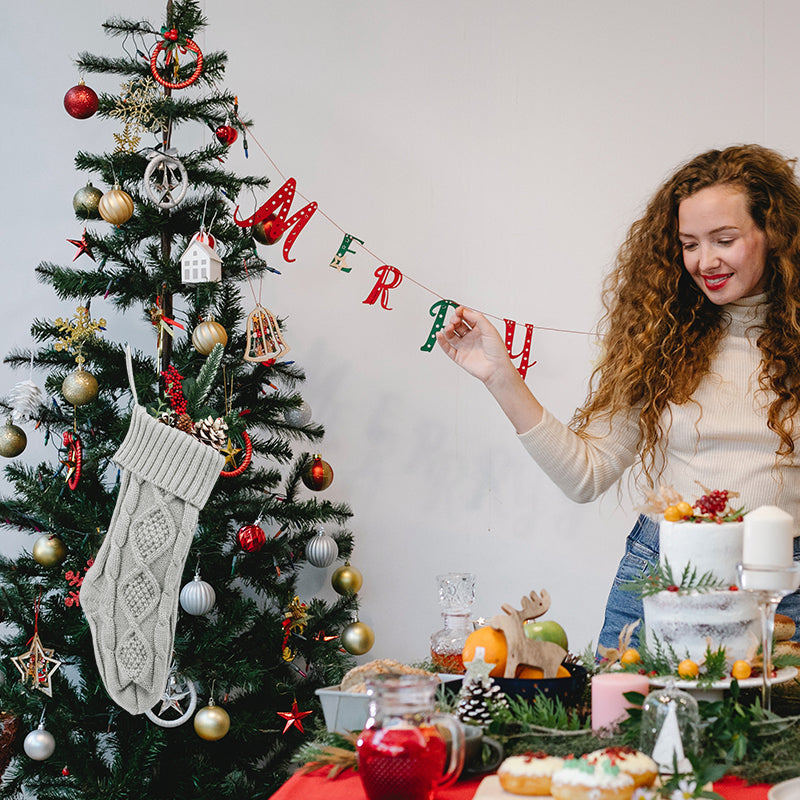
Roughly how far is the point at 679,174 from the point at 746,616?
929 mm

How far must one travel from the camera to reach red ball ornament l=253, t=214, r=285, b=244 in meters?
2.38

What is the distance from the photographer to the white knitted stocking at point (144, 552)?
200 centimetres

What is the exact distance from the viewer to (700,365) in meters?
1.71

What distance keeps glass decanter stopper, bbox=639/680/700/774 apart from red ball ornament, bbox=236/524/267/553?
4.56 ft

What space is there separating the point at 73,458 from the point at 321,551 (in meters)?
0.66

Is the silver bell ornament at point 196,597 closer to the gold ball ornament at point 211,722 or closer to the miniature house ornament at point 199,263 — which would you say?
the gold ball ornament at point 211,722

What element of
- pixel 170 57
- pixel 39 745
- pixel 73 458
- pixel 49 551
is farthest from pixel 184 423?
pixel 170 57

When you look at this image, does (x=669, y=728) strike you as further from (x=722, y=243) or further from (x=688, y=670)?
(x=722, y=243)

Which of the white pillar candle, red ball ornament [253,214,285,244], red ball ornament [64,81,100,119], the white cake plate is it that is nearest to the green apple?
the white cake plate

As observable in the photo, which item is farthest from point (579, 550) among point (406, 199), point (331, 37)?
point (331, 37)

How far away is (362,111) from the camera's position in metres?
3.00

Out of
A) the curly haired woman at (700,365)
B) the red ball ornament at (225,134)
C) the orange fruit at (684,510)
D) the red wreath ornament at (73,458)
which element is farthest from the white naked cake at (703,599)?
the red ball ornament at (225,134)

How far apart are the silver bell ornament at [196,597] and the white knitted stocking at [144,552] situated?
0.30 ft

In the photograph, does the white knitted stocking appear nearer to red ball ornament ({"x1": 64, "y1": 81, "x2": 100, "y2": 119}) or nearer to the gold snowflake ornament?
the gold snowflake ornament
